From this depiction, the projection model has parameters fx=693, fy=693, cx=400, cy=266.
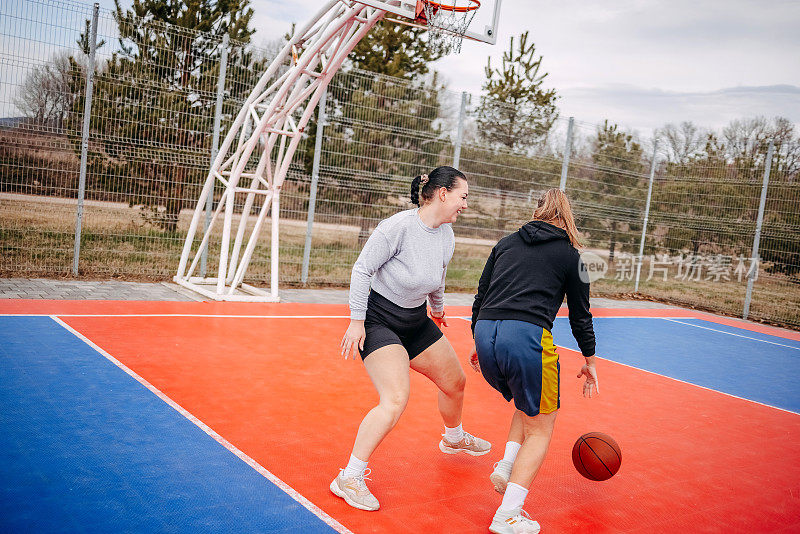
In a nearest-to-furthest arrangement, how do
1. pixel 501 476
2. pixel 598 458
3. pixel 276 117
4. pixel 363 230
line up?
1. pixel 501 476
2. pixel 598 458
3. pixel 276 117
4. pixel 363 230

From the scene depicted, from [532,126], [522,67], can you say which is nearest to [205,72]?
[532,126]

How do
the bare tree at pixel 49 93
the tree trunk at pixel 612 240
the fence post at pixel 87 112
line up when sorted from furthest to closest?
the tree trunk at pixel 612 240, the fence post at pixel 87 112, the bare tree at pixel 49 93

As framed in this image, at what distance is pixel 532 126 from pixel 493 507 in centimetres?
1189

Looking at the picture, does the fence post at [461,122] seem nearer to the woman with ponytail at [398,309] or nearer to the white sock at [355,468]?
the woman with ponytail at [398,309]

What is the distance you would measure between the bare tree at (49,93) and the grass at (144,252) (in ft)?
3.76

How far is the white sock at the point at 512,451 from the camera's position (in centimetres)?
408

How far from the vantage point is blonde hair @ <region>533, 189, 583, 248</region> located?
3.89 metres

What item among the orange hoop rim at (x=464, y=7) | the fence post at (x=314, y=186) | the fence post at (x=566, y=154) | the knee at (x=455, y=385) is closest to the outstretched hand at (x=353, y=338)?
the knee at (x=455, y=385)

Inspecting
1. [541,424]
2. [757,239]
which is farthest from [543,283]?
[757,239]

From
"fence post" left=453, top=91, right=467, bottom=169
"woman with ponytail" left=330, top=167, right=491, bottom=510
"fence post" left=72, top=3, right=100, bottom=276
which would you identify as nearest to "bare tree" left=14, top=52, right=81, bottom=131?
"fence post" left=72, top=3, right=100, bottom=276

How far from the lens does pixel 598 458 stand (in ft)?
14.1

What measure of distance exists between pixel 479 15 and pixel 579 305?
6.53 meters

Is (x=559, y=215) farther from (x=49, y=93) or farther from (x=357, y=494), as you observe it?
(x=49, y=93)

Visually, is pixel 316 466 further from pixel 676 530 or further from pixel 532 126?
pixel 532 126
